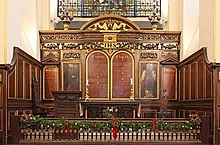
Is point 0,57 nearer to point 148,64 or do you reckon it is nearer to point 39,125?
point 39,125

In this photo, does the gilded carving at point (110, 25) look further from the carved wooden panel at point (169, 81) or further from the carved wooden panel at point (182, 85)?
the carved wooden panel at point (182, 85)

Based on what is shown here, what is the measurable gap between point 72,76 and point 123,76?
1932 mm

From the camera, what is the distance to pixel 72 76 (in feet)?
65.6

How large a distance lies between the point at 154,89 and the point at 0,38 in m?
7.68

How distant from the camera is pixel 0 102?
13.5m

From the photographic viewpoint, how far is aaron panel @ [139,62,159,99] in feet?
65.3

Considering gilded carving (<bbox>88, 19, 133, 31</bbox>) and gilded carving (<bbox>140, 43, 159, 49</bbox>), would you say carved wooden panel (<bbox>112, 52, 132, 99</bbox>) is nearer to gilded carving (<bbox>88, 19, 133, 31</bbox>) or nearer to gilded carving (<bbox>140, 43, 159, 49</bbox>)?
gilded carving (<bbox>140, 43, 159, 49</bbox>)

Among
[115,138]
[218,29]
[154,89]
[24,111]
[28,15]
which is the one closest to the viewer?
[115,138]

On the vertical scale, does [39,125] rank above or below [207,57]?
below

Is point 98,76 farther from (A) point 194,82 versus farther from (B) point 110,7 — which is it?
(A) point 194,82

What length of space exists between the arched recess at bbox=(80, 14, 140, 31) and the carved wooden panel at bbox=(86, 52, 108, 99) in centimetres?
103

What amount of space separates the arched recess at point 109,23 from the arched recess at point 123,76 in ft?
3.24

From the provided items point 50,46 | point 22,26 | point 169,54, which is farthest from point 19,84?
point 169,54

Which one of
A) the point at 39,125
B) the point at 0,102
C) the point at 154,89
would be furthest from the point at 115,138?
the point at 154,89
